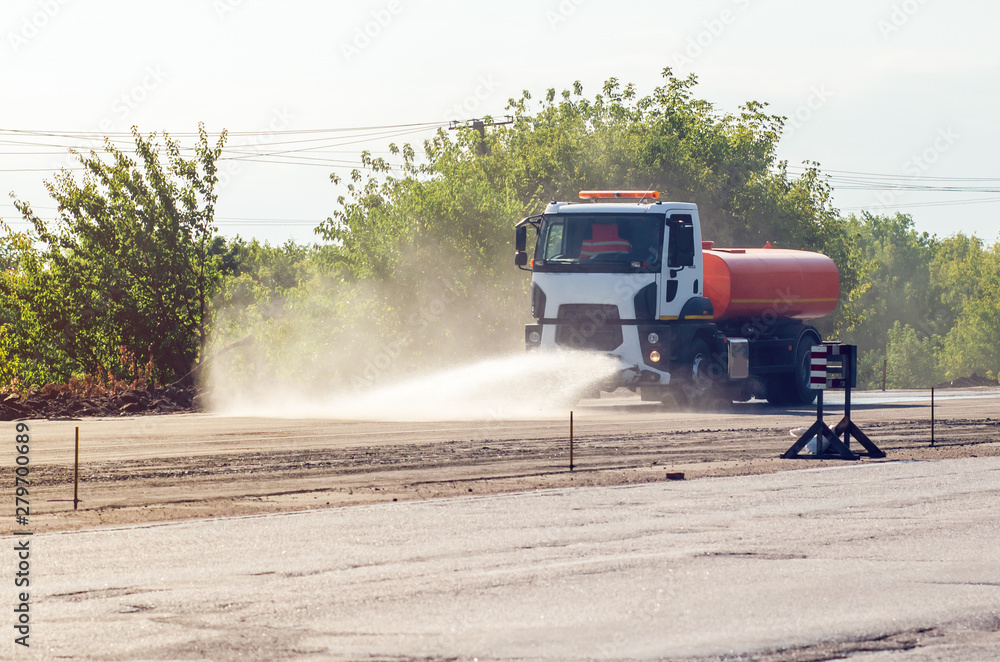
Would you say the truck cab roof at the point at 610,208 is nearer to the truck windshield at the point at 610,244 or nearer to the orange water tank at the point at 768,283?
the truck windshield at the point at 610,244

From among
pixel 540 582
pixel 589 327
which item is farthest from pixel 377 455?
pixel 540 582

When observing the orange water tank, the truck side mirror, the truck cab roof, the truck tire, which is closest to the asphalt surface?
the truck side mirror

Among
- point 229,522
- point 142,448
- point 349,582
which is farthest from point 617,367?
point 349,582

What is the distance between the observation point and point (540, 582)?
29.4ft

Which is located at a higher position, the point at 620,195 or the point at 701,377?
the point at 620,195

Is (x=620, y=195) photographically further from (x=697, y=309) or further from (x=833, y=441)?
(x=833, y=441)

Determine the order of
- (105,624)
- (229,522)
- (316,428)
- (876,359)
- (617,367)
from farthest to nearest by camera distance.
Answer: (876,359) → (617,367) → (316,428) → (229,522) → (105,624)

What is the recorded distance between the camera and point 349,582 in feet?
29.4

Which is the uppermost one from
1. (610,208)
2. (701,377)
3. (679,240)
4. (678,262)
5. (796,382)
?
(610,208)

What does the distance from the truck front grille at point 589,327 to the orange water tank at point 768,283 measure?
9.45 ft

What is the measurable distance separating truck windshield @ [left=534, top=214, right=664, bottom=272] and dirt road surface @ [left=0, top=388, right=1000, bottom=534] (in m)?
2.99

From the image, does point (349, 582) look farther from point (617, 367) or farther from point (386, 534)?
point (617, 367)

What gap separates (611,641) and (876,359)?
12094 cm

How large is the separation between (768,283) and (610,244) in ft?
15.4
